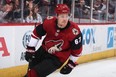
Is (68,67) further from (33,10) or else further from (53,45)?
(33,10)

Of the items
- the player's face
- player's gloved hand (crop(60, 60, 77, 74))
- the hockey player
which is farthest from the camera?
player's gloved hand (crop(60, 60, 77, 74))

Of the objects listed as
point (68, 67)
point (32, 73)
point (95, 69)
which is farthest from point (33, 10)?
point (32, 73)

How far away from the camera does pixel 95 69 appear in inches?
401

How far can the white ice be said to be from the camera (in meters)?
9.09

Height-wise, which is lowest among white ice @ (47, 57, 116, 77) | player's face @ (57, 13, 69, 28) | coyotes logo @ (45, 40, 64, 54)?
white ice @ (47, 57, 116, 77)

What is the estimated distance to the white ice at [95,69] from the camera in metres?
9.09

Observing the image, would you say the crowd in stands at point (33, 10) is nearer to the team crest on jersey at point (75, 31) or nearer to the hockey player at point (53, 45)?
the hockey player at point (53, 45)

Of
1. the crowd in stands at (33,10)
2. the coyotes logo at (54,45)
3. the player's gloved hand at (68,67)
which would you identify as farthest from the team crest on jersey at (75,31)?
the crowd in stands at (33,10)

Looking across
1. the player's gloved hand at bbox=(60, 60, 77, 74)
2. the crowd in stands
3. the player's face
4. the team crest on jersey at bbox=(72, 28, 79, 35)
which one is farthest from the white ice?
the player's face

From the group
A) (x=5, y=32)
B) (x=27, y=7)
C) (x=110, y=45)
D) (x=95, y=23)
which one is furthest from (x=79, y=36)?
(x=110, y=45)

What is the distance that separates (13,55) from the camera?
26.7 feet

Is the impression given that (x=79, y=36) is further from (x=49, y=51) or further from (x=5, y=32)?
(x=5, y=32)

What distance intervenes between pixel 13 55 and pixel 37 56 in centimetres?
318

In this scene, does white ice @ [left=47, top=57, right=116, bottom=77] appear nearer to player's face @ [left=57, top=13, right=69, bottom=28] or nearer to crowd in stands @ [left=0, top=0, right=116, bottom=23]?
crowd in stands @ [left=0, top=0, right=116, bottom=23]
